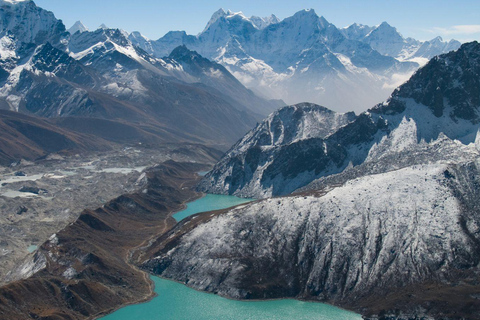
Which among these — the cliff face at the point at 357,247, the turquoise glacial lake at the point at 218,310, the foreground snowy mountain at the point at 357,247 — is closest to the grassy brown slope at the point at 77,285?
the turquoise glacial lake at the point at 218,310

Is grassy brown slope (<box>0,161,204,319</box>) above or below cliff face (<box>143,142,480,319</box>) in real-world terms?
below

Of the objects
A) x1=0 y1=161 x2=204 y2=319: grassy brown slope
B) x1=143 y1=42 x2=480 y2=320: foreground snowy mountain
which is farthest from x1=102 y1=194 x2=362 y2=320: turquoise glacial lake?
x1=0 y1=161 x2=204 y2=319: grassy brown slope

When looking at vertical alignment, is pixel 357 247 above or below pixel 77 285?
above

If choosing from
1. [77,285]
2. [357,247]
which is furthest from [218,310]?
[357,247]

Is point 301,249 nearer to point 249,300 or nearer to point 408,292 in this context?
point 249,300

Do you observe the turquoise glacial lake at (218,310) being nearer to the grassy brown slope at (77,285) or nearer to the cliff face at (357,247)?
the cliff face at (357,247)

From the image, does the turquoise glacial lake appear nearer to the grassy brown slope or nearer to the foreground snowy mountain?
the foreground snowy mountain

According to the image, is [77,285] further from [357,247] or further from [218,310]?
[357,247]

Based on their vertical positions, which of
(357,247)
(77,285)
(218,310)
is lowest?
(77,285)

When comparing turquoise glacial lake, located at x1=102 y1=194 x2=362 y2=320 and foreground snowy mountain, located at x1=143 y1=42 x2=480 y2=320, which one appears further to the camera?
foreground snowy mountain, located at x1=143 y1=42 x2=480 y2=320
